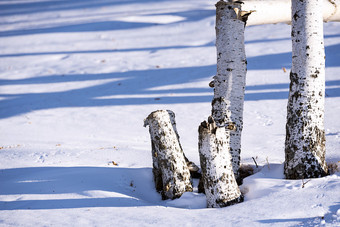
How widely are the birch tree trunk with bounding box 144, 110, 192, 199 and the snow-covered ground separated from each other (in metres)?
0.17

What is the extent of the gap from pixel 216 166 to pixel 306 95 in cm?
120

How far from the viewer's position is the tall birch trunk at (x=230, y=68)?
3.89 m

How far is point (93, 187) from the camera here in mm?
4191

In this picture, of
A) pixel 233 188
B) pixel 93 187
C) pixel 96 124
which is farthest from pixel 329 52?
pixel 93 187

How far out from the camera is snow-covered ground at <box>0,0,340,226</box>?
3.55 metres

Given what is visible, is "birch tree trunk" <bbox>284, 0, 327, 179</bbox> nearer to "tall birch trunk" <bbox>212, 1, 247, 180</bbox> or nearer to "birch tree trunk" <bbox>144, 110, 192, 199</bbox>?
"tall birch trunk" <bbox>212, 1, 247, 180</bbox>

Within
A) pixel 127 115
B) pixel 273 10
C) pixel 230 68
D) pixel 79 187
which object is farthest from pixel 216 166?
pixel 127 115

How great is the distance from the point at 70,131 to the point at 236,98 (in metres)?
4.04

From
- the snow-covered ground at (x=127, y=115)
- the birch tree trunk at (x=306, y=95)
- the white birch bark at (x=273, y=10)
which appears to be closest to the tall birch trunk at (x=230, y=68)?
the white birch bark at (x=273, y=10)

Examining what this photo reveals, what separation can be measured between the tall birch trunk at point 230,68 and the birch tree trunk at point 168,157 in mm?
580

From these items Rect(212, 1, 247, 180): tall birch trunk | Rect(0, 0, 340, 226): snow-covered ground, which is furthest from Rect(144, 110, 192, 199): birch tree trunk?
Rect(212, 1, 247, 180): tall birch trunk

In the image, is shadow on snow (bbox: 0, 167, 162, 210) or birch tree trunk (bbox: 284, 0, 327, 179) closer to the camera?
birch tree trunk (bbox: 284, 0, 327, 179)

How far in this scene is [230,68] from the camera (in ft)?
12.9

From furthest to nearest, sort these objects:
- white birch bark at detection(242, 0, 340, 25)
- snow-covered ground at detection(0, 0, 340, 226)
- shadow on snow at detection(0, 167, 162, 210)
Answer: white birch bark at detection(242, 0, 340, 25)
shadow on snow at detection(0, 167, 162, 210)
snow-covered ground at detection(0, 0, 340, 226)
